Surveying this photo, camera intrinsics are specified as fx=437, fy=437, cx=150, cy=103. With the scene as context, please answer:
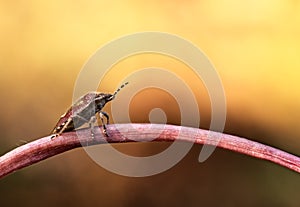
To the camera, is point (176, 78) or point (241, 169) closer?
point (176, 78)

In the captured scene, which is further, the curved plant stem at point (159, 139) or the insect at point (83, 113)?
the insect at point (83, 113)

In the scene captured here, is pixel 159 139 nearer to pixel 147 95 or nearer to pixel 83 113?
pixel 83 113

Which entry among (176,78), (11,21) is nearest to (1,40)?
(11,21)

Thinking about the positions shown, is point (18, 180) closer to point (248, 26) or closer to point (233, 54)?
point (233, 54)

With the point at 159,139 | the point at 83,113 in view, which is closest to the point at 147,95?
the point at 83,113

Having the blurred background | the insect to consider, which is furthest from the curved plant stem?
the blurred background

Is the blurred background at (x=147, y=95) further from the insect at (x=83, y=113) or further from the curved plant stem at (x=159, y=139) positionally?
the curved plant stem at (x=159, y=139)

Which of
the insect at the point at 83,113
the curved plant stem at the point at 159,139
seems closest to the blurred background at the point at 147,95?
the insect at the point at 83,113
